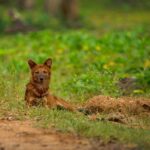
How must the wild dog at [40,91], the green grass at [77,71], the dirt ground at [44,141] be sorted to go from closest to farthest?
the dirt ground at [44,141] → the green grass at [77,71] → the wild dog at [40,91]

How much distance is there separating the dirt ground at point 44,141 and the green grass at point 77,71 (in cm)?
20

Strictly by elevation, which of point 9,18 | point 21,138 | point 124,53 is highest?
point 9,18

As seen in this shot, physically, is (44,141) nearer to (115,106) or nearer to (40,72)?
(115,106)

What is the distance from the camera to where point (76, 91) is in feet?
44.8

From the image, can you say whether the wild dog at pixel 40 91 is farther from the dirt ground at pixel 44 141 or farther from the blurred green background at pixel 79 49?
the dirt ground at pixel 44 141

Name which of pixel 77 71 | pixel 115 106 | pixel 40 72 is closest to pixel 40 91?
pixel 40 72

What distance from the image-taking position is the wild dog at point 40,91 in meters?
11.8

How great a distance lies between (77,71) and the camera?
17.6 metres

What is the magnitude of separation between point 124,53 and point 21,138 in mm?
10661

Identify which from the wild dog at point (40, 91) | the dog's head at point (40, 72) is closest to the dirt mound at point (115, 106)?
the wild dog at point (40, 91)

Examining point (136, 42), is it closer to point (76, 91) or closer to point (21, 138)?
point (76, 91)

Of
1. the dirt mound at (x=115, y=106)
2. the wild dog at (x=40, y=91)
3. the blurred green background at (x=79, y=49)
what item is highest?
the blurred green background at (x=79, y=49)

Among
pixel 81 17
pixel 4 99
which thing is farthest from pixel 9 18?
pixel 4 99

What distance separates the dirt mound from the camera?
1160 cm
